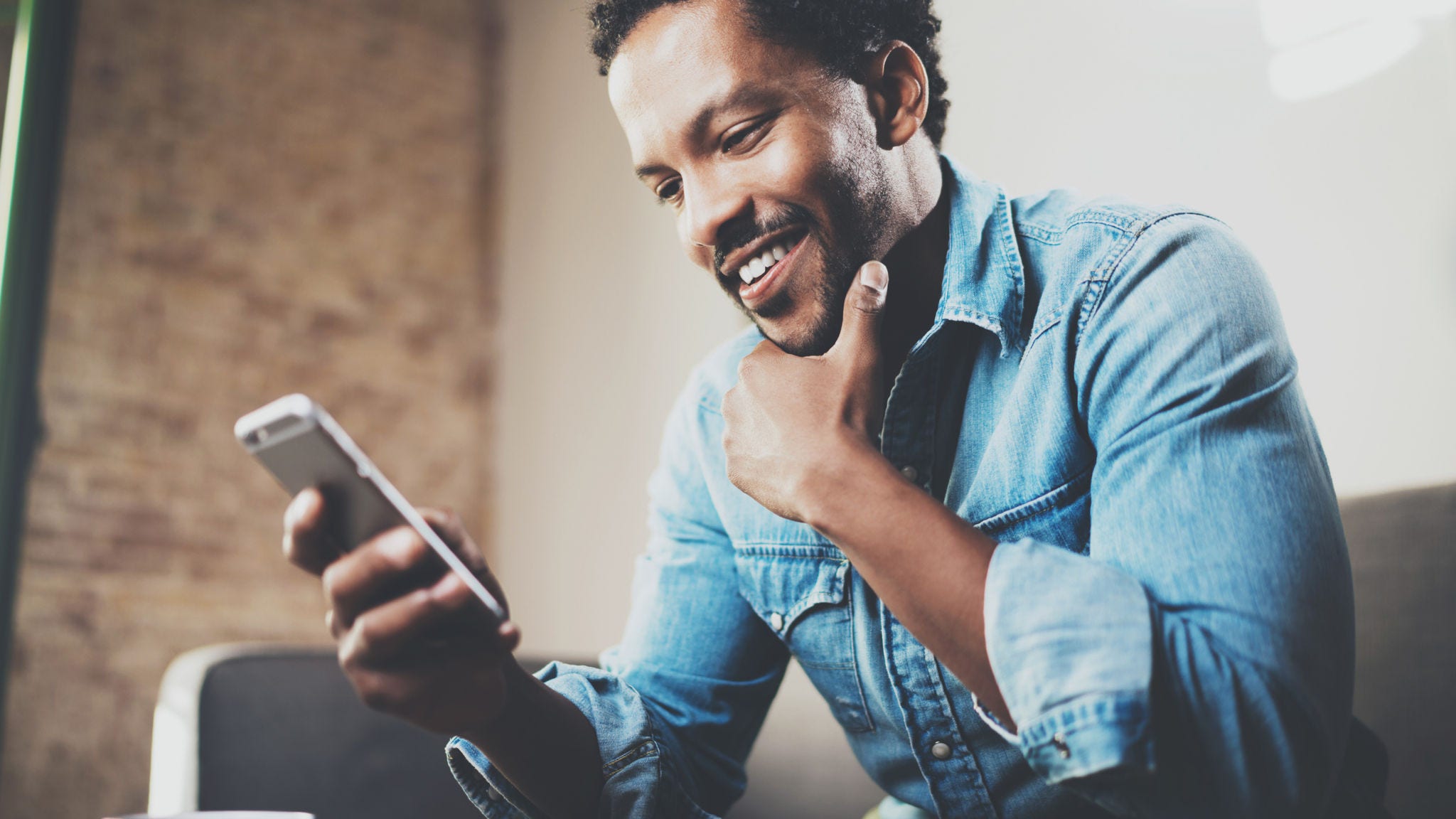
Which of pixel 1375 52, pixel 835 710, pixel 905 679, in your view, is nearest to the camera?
pixel 905 679

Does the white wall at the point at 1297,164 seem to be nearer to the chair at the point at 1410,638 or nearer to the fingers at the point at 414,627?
the chair at the point at 1410,638

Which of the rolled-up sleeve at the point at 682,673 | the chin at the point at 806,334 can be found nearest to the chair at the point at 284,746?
the rolled-up sleeve at the point at 682,673

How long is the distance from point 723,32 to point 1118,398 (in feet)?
1.92

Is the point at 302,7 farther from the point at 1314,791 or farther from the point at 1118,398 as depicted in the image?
the point at 1314,791

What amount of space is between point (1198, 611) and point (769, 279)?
56 cm

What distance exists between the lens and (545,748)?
0.99m

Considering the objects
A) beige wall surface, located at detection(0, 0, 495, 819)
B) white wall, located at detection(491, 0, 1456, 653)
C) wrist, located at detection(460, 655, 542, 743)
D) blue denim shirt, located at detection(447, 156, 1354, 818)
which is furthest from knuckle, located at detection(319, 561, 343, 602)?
beige wall surface, located at detection(0, 0, 495, 819)

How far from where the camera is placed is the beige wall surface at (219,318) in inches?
114

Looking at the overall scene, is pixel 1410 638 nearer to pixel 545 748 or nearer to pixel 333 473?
pixel 545 748

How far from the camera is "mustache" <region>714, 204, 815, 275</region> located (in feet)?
3.74

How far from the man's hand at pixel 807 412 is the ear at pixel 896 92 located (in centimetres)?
23

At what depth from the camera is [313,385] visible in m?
3.43

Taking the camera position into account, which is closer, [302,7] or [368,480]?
[368,480]

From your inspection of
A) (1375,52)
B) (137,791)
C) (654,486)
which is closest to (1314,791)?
(654,486)
